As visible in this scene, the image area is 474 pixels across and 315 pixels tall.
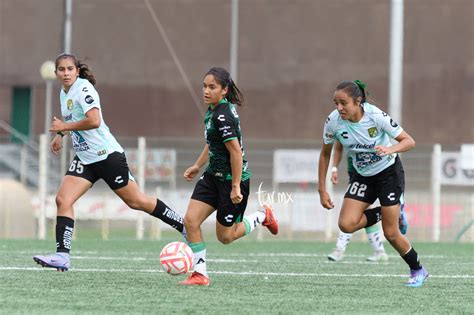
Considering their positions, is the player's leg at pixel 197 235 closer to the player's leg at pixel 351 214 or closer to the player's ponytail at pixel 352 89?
the player's leg at pixel 351 214

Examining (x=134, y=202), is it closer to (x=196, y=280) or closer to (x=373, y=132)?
(x=196, y=280)

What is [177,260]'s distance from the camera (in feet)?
31.2

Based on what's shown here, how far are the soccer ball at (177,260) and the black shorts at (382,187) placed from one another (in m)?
1.56

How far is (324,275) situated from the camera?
1071 cm

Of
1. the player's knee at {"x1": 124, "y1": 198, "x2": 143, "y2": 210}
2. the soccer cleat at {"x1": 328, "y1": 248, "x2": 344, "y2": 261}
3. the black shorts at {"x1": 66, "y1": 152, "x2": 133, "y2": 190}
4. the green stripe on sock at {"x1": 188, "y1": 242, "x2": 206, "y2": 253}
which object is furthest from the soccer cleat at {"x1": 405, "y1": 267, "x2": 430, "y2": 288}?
the soccer cleat at {"x1": 328, "y1": 248, "x2": 344, "y2": 261}

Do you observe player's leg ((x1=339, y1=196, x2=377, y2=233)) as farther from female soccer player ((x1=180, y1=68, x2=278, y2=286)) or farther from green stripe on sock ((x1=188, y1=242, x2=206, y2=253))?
green stripe on sock ((x1=188, y1=242, x2=206, y2=253))

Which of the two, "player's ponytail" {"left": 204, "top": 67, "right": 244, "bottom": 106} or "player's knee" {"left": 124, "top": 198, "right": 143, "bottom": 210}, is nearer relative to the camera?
"player's ponytail" {"left": 204, "top": 67, "right": 244, "bottom": 106}

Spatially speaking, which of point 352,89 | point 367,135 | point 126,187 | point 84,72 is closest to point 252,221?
point 126,187

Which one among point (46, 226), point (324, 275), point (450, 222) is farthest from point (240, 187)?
point (450, 222)

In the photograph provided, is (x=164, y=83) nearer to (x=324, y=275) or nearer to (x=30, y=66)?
(x=30, y=66)

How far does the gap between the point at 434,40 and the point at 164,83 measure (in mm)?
8004

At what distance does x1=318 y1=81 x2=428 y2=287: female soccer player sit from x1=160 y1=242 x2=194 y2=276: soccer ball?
134cm

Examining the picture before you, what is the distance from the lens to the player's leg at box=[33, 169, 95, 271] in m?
9.88

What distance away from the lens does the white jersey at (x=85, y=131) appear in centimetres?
1016
